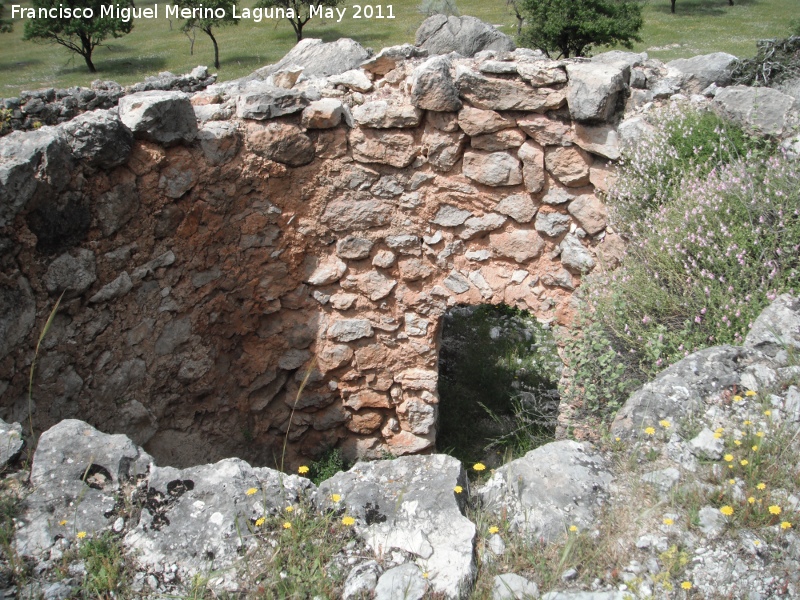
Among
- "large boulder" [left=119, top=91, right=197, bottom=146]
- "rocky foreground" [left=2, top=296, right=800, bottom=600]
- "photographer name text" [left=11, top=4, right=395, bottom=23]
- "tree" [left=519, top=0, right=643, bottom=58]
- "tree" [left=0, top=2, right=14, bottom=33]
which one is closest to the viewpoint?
"rocky foreground" [left=2, top=296, right=800, bottom=600]

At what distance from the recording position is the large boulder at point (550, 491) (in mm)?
2414

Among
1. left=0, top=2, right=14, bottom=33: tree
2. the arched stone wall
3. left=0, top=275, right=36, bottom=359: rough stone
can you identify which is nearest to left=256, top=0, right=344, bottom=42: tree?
left=0, top=2, right=14, bottom=33: tree

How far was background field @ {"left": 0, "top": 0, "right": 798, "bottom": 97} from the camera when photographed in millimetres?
19781

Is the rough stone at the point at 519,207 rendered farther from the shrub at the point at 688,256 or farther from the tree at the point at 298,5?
the tree at the point at 298,5

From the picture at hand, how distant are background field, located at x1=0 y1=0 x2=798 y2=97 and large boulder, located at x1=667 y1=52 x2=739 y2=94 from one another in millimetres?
14087

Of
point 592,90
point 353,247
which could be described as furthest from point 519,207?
point 353,247

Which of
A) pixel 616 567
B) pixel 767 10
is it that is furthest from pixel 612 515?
pixel 767 10

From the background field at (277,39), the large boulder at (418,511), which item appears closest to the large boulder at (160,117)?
the large boulder at (418,511)

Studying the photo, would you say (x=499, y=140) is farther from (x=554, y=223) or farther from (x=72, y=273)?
(x=72, y=273)

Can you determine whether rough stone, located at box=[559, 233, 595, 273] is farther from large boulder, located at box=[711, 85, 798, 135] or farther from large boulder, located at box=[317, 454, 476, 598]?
large boulder, located at box=[317, 454, 476, 598]

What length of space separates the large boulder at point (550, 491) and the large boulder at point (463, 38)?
33.6 feet

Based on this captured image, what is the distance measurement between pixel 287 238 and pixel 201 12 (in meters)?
18.1

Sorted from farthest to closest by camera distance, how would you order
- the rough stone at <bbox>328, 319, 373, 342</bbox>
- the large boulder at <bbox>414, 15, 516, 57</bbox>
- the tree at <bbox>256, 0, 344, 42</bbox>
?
1. the tree at <bbox>256, 0, 344, 42</bbox>
2. the large boulder at <bbox>414, 15, 516, 57</bbox>
3. the rough stone at <bbox>328, 319, 373, 342</bbox>

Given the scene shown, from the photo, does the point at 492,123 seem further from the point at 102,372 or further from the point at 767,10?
the point at 767,10
